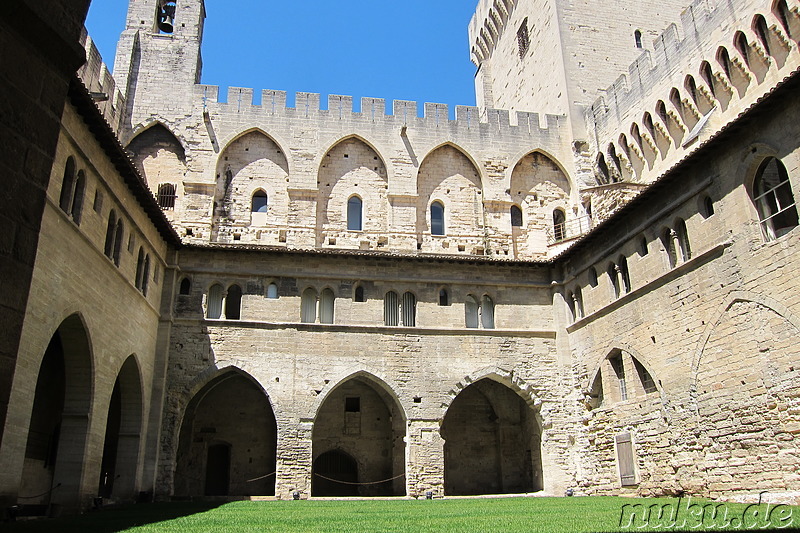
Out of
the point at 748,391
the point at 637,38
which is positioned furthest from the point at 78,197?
the point at 637,38

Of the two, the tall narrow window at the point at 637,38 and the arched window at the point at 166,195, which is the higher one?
the tall narrow window at the point at 637,38

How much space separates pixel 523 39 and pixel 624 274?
1555cm

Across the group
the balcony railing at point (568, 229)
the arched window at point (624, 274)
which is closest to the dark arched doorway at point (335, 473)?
the balcony railing at point (568, 229)

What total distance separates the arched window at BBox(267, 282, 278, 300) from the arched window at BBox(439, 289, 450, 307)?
5.20 metres

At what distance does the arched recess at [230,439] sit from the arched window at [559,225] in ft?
38.7

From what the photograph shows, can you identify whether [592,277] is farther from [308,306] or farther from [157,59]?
[157,59]

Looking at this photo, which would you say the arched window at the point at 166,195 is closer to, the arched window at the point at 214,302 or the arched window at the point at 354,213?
the arched window at the point at 214,302

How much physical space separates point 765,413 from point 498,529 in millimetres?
6714

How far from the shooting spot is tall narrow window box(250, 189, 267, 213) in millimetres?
22781

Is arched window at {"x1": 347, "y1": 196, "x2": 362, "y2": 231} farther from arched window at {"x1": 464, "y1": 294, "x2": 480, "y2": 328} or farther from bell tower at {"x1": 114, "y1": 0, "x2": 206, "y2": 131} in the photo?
bell tower at {"x1": 114, "y1": 0, "x2": 206, "y2": 131}

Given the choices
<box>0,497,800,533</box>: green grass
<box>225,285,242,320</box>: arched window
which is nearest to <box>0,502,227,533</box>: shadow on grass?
<box>0,497,800,533</box>: green grass

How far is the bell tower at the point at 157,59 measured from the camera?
75.0ft

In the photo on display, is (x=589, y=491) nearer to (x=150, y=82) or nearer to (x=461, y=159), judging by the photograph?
(x=461, y=159)

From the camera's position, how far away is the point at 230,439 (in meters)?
22.3
